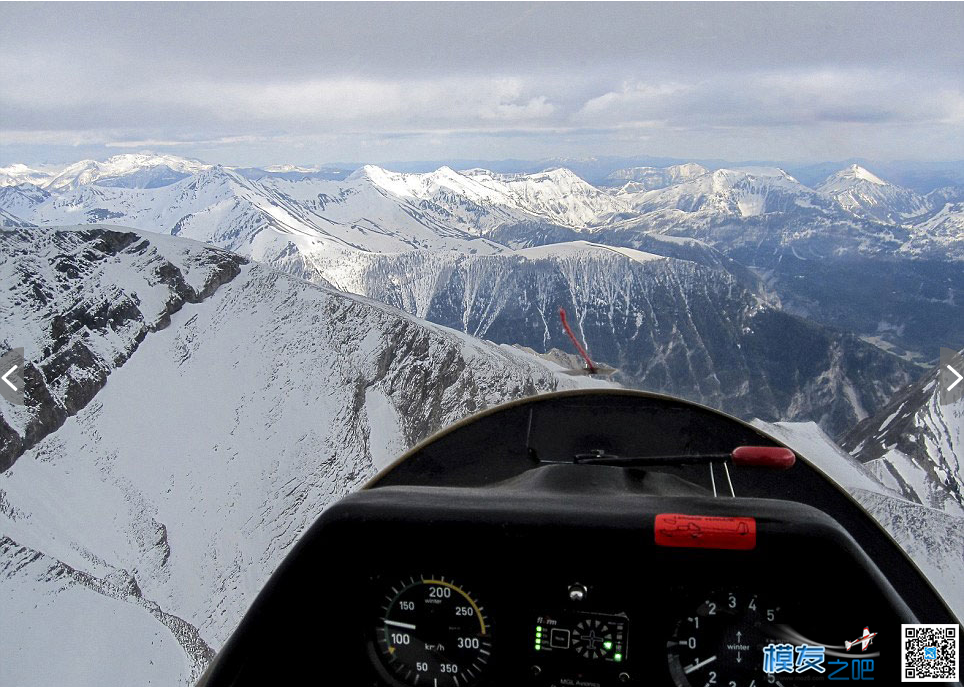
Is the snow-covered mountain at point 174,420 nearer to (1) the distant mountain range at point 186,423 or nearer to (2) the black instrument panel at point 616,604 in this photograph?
(1) the distant mountain range at point 186,423

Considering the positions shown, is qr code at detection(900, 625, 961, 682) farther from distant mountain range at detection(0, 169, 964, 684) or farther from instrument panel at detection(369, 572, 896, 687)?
distant mountain range at detection(0, 169, 964, 684)

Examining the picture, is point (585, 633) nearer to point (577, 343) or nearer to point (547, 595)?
point (547, 595)

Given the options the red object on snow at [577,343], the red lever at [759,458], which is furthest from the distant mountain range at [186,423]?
the red lever at [759,458]

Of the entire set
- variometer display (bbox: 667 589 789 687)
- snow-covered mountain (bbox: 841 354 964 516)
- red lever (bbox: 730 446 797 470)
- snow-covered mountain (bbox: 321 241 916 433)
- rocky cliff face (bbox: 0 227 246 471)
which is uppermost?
red lever (bbox: 730 446 797 470)

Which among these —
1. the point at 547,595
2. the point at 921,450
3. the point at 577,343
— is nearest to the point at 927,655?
the point at 547,595

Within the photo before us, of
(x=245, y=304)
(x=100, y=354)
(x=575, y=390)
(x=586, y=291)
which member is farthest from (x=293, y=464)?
(x=586, y=291)

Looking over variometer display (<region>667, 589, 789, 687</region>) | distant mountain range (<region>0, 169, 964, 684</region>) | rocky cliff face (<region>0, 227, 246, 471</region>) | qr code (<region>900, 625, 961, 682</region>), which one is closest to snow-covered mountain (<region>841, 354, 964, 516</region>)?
distant mountain range (<region>0, 169, 964, 684</region>)

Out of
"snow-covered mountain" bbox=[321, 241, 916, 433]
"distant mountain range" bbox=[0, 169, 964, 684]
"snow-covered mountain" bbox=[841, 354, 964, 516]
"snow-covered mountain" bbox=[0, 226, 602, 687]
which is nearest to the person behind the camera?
"snow-covered mountain" bbox=[841, 354, 964, 516]
